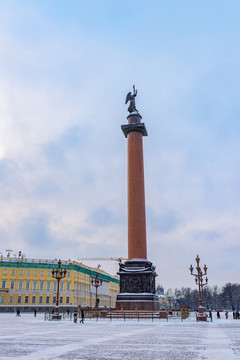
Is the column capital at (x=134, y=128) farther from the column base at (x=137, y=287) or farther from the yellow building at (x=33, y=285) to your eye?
the yellow building at (x=33, y=285)

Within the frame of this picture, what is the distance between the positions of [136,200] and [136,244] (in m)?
5.65

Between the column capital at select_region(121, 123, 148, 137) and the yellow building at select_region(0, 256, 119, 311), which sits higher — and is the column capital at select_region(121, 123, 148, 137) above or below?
above

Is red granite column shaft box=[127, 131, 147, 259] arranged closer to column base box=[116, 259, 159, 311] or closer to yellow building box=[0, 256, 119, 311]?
column base box=[116, 259, 159, 311]

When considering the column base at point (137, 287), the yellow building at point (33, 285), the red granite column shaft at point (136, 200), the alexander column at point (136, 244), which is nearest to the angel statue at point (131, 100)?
the alexander column at point (136, 244)

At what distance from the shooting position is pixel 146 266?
41.0m

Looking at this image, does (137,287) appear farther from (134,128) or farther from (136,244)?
(134,128)

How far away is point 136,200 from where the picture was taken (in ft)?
145

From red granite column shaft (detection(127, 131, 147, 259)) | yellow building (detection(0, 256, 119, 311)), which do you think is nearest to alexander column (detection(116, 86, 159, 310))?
red granite column shaft (detection(127, 131, 147, 259))

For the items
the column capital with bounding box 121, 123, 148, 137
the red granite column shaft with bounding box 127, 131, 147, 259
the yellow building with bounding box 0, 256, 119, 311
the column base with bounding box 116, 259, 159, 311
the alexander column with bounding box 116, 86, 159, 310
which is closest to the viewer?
the column base with bounding box 116, 259, 159, 311

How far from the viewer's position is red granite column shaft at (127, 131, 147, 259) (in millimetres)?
42469

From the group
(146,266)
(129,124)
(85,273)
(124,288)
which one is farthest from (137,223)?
(85,273)

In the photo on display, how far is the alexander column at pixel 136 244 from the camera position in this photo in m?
38.9

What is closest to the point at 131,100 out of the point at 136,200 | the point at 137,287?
the point at 136,200

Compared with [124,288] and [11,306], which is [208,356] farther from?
[11,306]
